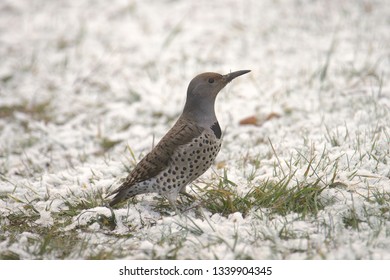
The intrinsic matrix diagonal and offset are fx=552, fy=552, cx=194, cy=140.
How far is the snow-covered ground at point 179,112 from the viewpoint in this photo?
362 centimetres

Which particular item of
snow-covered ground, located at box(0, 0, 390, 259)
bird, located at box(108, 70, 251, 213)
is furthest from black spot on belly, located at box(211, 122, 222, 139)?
snow-covered ground, located at box(0, 0, 390, 259)

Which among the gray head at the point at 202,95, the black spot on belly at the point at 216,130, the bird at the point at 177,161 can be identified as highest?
the gray head at the point at 202,95

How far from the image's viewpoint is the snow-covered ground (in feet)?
11.9

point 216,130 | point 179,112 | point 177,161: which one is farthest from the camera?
point 179,112

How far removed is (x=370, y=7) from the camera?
348 inches

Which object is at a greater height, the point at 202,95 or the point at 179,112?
the point at 179,112

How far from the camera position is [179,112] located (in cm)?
670

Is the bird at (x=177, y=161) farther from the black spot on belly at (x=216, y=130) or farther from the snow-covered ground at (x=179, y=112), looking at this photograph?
the snow-covered ground at (x=179, y=112)

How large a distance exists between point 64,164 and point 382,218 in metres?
3.40

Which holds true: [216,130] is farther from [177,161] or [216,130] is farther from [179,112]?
[179,112]

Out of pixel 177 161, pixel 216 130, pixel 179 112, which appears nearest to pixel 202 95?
pixel 216 130

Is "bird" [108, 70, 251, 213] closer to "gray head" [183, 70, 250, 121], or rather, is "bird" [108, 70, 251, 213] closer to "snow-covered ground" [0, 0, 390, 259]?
→ "gray head" [183, 70, 250, 121]

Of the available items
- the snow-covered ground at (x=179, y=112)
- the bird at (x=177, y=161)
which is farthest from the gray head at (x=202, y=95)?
the snow-covered ground at (x=179, y=112)
